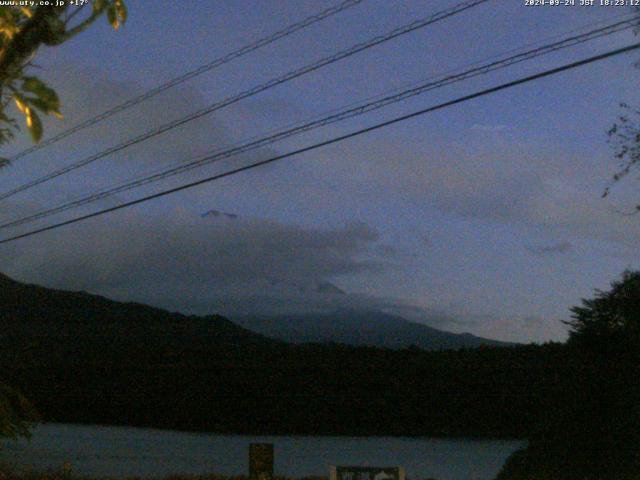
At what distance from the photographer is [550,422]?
15.2 meters

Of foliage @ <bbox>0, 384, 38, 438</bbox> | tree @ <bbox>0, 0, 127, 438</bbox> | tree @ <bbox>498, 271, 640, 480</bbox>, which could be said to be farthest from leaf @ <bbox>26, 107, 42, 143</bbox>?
foliage @ <bbox>0, 384, 38, 438</bbox>

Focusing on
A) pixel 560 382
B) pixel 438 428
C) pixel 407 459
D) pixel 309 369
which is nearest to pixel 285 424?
pixel 309 369

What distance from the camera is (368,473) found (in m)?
8.92

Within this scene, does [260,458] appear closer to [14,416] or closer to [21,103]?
[21,103]

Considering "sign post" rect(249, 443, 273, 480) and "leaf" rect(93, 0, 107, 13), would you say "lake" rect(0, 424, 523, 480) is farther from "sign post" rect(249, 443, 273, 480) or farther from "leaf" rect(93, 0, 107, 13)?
"leaf" rect(93, 0, 107, 13)

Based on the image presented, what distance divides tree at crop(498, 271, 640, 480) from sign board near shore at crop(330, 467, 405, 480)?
6.30m

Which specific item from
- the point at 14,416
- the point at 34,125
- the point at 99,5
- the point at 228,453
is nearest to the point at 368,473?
the point at 34,125

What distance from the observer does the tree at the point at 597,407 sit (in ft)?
46.5

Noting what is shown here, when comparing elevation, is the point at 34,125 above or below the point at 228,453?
above

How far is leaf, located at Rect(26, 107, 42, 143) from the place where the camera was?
6.93 meters

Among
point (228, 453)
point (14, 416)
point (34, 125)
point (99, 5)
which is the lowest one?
point (228, 453)

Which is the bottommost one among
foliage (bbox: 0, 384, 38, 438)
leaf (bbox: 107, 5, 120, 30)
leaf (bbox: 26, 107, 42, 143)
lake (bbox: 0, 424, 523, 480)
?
lake (bbox: 0, 424, 523, 480)

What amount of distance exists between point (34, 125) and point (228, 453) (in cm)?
1746

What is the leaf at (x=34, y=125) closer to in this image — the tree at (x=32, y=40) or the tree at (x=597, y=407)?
the tree at (x=32, y=40)
